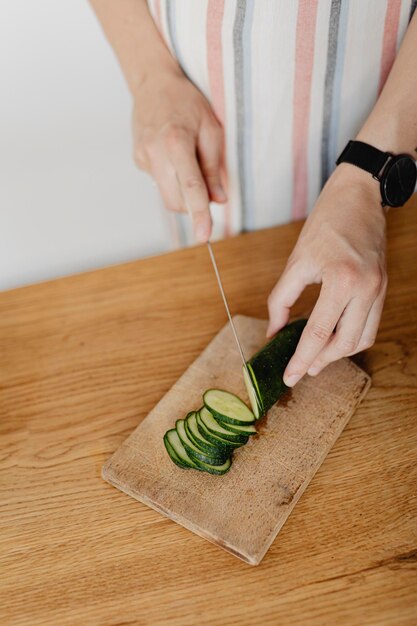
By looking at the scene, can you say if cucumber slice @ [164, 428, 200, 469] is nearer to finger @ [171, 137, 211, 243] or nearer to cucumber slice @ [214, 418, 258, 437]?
cucumber slice @ [214, 418, 258, 437]

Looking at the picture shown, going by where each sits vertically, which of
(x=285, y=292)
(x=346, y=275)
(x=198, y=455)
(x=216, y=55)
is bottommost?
(x=198, y=455)

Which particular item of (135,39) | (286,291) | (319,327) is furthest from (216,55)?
(319,327)

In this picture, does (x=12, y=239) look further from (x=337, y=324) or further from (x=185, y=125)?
(x=337, y=324)

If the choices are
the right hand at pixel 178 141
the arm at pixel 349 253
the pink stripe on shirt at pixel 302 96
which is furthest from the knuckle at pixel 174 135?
the arm at pixel 349 253

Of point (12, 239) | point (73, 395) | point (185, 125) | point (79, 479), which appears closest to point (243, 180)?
point (185, 125)

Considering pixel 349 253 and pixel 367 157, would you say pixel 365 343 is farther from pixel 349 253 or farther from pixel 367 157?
pixel 367 157

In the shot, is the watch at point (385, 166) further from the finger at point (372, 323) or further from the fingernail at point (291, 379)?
the fingernail at point (291, 379)
